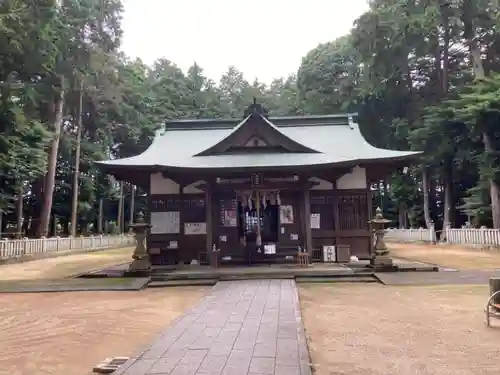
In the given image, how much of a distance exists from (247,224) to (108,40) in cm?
1908

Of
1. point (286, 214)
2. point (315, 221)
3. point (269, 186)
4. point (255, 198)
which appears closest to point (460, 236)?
point (315, 221)

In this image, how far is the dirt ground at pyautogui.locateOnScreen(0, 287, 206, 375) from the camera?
482 cm

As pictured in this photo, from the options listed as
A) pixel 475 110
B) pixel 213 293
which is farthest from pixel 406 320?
pixel 475 110

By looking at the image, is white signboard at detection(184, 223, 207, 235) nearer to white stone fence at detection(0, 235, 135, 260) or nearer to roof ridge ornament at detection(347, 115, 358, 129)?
roof ridge ornament at detection(347, 115, 358, 129)

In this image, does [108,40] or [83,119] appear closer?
[108,40]

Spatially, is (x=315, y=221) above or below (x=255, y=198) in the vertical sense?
below

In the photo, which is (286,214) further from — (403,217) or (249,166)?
→ (403,217)

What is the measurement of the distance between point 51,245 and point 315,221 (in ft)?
48.0

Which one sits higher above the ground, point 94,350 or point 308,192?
point 308,192

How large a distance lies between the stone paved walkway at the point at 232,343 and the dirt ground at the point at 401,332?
0.33 meters

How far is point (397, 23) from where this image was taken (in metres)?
25.2

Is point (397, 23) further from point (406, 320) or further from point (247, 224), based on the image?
point (406, 320)

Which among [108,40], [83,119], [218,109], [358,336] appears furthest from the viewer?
[218,109]

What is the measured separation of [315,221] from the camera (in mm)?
14227
